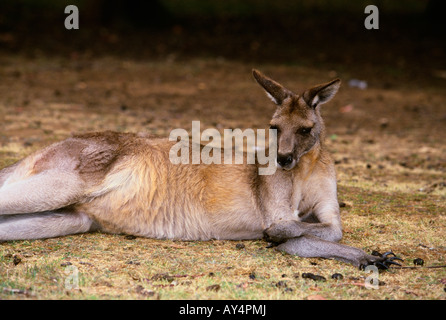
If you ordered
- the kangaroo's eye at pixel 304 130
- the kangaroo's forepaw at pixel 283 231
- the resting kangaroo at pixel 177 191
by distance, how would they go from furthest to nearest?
the kangaroo's eye at pixel 304 130 → the resting kangaroo at pixel 177 191 → the kangaroo's forepaw at pixel 283 231

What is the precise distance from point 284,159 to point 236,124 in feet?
15.2

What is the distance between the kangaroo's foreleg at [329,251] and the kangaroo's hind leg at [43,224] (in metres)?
1.44

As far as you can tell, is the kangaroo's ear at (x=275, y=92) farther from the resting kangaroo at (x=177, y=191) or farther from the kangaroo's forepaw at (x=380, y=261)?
the kangaroo's forepaw at (x=380, y=261)

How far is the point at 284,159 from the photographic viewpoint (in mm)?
4340

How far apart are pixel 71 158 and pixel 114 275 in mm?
1104

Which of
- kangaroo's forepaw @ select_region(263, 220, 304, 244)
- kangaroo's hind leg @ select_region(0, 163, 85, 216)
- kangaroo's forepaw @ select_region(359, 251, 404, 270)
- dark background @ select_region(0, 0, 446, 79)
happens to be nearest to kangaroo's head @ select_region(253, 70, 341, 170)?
kangaroo's forepaw @ select_region(263, 220, 304, 244)

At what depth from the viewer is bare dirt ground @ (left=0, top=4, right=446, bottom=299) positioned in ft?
12.3

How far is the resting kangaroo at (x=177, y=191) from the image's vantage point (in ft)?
14.4

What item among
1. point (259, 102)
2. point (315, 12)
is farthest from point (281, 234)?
point (315, 12)

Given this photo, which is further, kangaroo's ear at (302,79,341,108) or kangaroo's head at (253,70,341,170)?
kangaroo's ear at (302,79,341,108)

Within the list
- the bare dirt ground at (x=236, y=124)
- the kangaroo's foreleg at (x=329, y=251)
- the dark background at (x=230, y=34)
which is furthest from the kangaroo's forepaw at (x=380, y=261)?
the dark background at (x=230, y=34)

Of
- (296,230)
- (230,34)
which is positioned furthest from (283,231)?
(230,34)

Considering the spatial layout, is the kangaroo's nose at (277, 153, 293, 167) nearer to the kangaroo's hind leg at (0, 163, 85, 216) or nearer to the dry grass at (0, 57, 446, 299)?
the dry grass at (0, 57, 446, 299)

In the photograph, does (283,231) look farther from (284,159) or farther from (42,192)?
(42,192)
